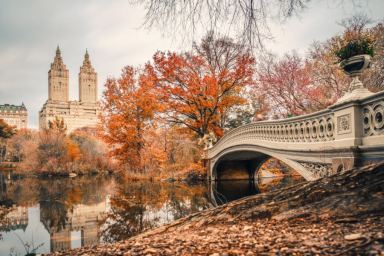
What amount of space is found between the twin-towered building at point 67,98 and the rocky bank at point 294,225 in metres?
123

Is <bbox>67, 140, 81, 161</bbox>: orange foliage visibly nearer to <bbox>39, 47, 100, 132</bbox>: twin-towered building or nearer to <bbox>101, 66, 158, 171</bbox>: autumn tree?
<bbox>101, 66, 158, 171</bbox>: autumn tree

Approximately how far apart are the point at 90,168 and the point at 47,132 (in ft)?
23.4

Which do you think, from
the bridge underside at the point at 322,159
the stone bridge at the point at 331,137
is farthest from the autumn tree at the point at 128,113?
the stone bridge at the point at 331,137

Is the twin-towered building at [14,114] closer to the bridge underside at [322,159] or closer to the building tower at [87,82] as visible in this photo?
the building tower at [87,82]

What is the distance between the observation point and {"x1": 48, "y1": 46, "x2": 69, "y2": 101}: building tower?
12356 cm

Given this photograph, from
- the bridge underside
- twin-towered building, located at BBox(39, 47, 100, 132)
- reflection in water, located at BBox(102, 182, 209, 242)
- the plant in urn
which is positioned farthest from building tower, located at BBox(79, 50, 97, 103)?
the plant in urn

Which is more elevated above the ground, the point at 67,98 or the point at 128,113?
the point at 67,98

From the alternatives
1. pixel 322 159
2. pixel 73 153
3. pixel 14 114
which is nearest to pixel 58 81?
pixel 14 114

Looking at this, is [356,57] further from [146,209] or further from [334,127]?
[146,209]

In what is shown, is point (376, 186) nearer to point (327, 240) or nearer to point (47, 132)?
point (327, 240)

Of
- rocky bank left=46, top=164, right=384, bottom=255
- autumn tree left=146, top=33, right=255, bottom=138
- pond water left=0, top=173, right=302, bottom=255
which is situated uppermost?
autumn tree left=146, top=33, right=255, bottom=138

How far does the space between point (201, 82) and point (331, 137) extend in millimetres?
13531

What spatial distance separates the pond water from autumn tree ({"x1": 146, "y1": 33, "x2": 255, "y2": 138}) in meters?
5.82

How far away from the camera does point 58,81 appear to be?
413 feet
